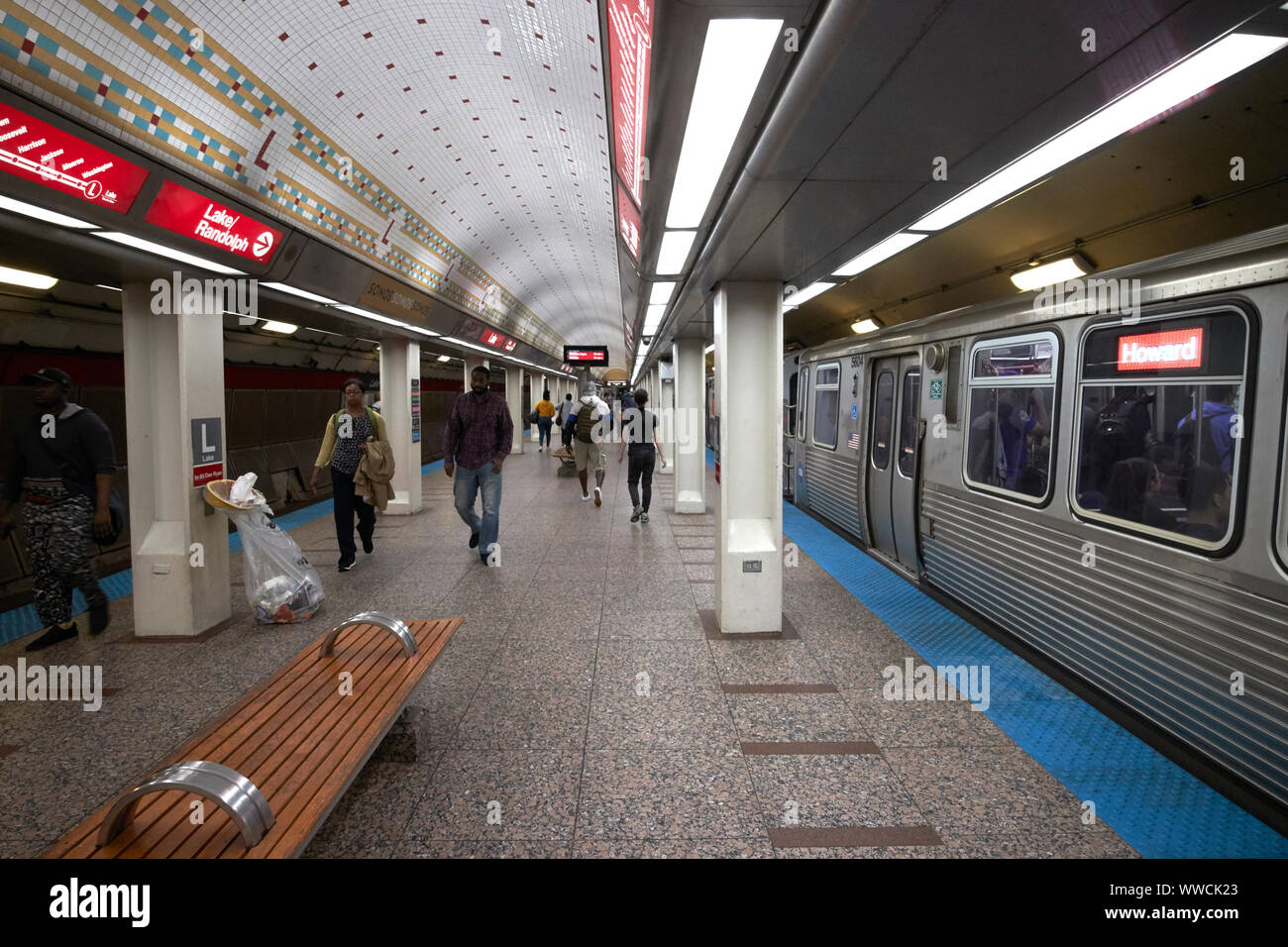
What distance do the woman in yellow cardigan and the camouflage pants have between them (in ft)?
6.93

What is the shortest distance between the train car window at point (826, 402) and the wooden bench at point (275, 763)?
677 centimetres

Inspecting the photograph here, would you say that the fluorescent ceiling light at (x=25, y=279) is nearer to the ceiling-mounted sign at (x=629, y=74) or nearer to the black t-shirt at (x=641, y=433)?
the ceiling-mounted sign at (x=629, y=74)

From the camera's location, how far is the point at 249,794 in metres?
2.10

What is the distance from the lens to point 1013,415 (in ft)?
16.3

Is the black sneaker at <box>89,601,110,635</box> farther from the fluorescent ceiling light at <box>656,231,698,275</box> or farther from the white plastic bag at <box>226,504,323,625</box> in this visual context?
the fluorescent ceiling light at <box>656,231,698,275</box>

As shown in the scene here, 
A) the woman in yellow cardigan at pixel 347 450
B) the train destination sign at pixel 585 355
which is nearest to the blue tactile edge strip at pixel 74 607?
the woman in yellow cardigan at pixel 347 450

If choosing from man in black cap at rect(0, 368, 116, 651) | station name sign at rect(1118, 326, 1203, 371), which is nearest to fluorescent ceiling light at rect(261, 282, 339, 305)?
man in black cap at rect(0, 368, 116, 651)

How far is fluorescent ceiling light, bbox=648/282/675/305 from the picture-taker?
6.79 meters

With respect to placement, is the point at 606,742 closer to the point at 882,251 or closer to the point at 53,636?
the point at 882,251

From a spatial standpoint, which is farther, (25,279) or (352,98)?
(25,279)

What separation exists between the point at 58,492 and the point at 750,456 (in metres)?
4.95

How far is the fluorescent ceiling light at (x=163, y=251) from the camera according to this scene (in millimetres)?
4117

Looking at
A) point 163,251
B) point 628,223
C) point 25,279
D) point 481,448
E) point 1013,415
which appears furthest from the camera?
point 481,448

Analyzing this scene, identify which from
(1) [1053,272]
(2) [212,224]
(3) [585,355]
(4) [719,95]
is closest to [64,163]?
(2) [212,224]
